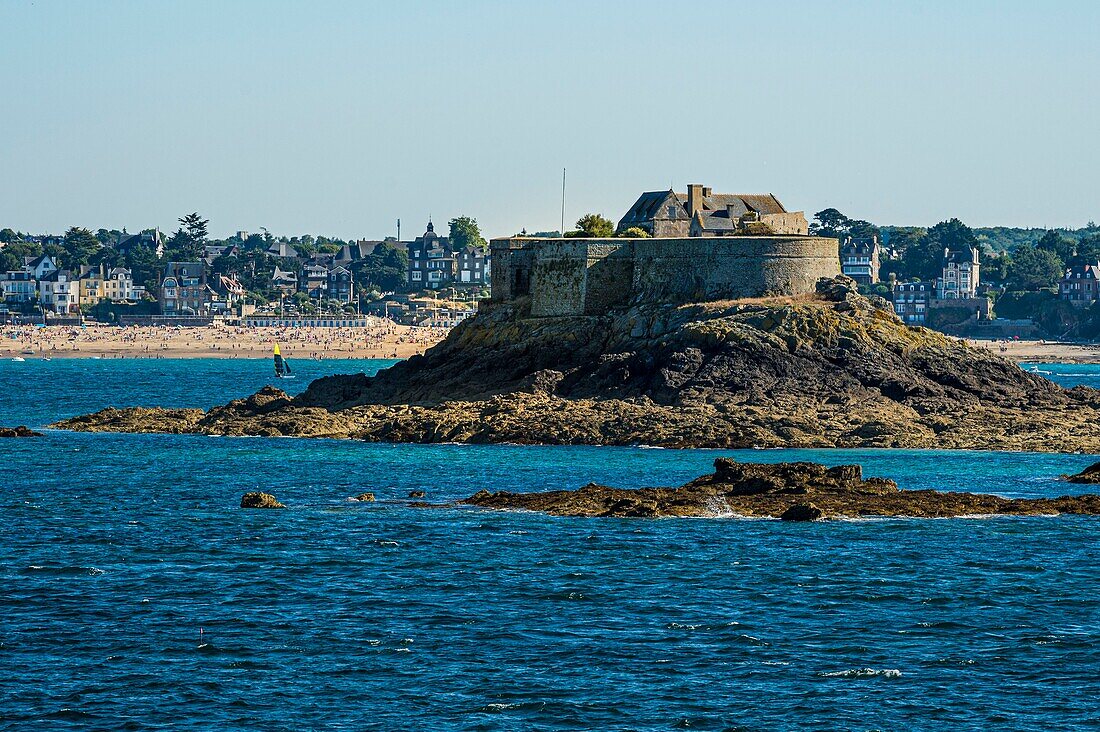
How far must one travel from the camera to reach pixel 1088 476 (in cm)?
4553

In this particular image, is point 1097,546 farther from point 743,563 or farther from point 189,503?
point 189,503

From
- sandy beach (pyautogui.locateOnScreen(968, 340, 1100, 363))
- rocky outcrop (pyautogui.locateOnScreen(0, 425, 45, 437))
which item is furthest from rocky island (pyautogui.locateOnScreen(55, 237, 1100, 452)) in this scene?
sandy beach (pyautogui.locateOnScreen(968, 340, 1100, 363))

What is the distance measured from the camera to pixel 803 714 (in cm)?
2372

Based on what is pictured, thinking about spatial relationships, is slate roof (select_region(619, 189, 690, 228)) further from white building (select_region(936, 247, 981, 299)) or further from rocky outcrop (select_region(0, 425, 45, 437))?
white building (select_region(936, 247, 981, 299))

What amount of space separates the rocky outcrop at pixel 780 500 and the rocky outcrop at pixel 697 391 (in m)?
11.8

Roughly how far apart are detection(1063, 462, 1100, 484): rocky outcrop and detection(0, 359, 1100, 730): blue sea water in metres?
1.05

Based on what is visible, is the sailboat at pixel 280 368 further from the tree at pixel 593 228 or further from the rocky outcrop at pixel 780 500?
the rocky outcrop at pixel 780 500

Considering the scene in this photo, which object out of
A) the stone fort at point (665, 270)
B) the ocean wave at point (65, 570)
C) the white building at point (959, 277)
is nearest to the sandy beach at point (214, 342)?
the white building at point (959, 277)

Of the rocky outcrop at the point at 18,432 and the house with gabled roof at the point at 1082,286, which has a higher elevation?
the house with gabled roof at the point at 1082,286

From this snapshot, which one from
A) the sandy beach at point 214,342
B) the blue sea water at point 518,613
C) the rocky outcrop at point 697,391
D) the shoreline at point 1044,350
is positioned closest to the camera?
the blue sea water at point 518,613

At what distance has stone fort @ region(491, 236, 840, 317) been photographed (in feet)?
213

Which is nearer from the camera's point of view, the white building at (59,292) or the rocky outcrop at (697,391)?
the rocky outcrop at (697,391)

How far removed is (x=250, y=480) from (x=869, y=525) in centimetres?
1779

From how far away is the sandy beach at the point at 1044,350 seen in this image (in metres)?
143
